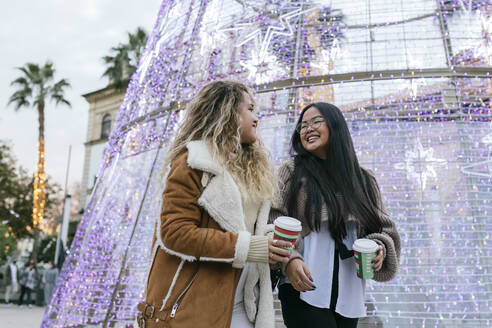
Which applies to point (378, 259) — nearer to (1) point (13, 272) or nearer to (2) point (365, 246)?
(2) point (365, 246)

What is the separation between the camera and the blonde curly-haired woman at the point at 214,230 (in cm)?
150

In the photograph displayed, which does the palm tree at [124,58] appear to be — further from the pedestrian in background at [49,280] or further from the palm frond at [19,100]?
the pedestrian in background at [49,280]

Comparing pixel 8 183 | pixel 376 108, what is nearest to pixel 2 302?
pixel 8 183

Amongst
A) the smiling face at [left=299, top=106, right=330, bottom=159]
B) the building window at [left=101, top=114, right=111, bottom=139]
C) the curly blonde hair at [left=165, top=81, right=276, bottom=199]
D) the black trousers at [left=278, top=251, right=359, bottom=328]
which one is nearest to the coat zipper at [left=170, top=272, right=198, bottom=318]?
the curly blonde hair at [left=165, top=81, right=276, bottom=199]

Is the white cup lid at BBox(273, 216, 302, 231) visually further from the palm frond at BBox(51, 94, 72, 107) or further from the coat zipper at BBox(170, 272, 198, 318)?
the palm frond at BBox(51, 94, 72, 107)

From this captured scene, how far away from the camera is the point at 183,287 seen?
1.51 metres

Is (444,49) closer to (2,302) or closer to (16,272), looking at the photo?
(16,272)

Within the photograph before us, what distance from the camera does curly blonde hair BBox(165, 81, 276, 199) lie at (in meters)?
1.73

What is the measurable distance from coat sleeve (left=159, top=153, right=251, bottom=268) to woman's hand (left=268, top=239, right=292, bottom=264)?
89mm

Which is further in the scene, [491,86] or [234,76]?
[234,76]

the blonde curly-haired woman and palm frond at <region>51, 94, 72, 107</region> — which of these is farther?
palm frond at <region>51, 94, 72, 107</region>

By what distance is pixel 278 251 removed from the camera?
1568 mm

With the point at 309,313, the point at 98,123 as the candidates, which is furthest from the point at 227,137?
the point at 98,123

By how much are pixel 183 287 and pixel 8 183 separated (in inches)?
963
